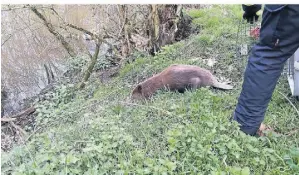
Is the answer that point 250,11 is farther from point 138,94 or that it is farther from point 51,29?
point 51,29

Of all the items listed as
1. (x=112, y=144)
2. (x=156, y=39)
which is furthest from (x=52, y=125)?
(x=156, y=39)

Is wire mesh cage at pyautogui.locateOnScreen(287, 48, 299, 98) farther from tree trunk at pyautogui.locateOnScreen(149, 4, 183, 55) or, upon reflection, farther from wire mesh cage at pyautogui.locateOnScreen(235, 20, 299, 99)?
tree trunk at pyautogui.locateOnScreen(149, 4, 183, 55)

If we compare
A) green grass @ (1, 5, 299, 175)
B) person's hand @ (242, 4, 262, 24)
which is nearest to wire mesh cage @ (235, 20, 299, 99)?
green grass @ (1, 5, 299, 175)

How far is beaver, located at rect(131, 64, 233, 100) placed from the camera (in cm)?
384

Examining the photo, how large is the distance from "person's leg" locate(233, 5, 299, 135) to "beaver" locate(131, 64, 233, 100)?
3.38 ft

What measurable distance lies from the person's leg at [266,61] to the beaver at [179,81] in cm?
103

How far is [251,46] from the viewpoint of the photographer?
4.49 metres

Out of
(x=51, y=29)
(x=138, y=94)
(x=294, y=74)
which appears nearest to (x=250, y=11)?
(x=294, y=74)

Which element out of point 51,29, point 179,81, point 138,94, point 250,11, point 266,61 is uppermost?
point 250,11

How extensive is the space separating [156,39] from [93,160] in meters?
3.78

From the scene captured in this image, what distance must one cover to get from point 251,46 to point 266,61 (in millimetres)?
2052

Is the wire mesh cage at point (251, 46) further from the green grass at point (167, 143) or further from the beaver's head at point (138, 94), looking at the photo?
the beaver's head at point (138, 94)

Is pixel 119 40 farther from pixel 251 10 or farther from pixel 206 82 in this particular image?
pixel 251 10

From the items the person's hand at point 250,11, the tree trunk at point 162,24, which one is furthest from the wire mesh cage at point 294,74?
the tree trunk at point 162,24
